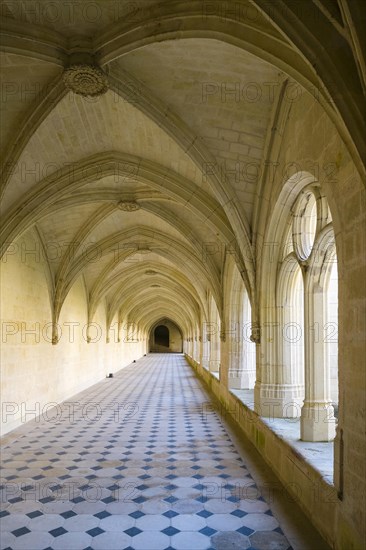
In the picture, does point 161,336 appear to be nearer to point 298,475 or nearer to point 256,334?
point 256,334

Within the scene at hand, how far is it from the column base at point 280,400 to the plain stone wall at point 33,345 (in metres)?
4.53

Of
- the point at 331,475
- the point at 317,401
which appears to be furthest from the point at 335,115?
the point at 317,401

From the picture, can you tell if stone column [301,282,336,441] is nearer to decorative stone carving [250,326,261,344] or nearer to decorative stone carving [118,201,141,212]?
decorative stone carving [250,326,261,344]

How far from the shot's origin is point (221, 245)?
33.0 feet

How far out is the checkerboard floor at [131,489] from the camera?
3.85 metres

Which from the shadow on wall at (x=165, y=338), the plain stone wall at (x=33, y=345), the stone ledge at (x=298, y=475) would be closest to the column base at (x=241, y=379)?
the stone ledge at (x=298, y=475)

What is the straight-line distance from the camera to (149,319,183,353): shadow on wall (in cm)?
4528

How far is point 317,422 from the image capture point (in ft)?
15.4

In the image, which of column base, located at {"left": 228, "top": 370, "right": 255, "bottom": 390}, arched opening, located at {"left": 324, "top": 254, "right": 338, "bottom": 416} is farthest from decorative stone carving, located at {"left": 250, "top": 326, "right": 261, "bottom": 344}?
column base, located at {"left": 228, "top": 370, "right": 255, "bottom": 390}

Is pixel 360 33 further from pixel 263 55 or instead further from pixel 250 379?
pixel 250 379

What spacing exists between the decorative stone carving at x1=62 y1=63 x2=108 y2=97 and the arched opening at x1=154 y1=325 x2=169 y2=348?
41.4 metres

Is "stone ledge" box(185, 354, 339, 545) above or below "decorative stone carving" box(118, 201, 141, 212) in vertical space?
below

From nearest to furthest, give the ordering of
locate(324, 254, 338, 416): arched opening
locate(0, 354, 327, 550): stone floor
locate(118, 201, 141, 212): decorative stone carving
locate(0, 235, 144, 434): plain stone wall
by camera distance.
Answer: locate(0, 354, 327, 550): stone floor
locate(324, 254, 338, 416): arched opening
locate(0, 235, 144, 434): plain stone wall
locate(118, 201, 141, 212): decorative stone carving

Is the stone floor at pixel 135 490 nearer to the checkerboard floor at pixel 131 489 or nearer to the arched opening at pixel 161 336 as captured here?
the checkerboard floor at pixel 131 489
